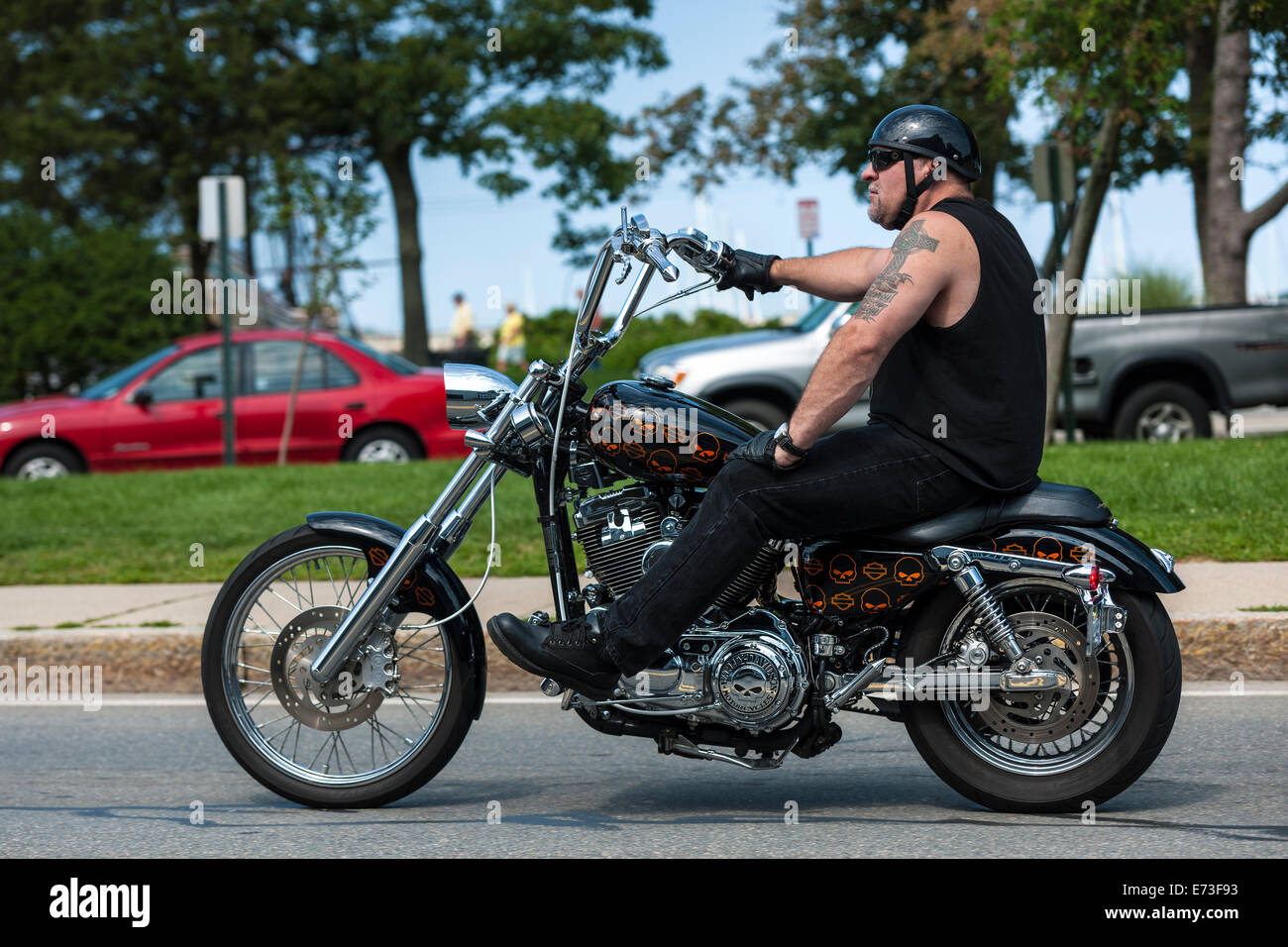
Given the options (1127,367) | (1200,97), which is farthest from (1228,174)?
(1127,367)

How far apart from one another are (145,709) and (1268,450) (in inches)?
290

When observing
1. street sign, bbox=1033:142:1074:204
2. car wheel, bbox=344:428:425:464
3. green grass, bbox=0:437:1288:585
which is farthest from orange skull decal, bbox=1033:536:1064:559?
car wheel, bbox=344:428:425:464

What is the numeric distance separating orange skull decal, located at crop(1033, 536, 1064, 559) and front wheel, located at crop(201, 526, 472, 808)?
160cm

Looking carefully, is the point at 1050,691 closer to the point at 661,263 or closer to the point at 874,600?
the point at 874,600

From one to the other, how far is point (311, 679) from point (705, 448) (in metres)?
1.32

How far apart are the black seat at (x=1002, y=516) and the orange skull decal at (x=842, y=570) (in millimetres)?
105

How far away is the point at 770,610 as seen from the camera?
4.27 m

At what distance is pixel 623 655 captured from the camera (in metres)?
4.12

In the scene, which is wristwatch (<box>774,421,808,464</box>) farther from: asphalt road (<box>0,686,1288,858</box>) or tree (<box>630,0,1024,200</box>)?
tree (<box>630,0,1024,200</box>)

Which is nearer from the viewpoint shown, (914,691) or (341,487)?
(914,691)
